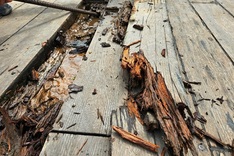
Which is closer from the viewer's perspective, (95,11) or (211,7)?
(211,7)

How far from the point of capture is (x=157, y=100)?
1.17 metres

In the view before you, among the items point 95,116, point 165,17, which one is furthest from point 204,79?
point 165,17

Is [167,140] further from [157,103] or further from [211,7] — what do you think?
[211,7]

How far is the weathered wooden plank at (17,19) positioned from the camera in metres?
2.41

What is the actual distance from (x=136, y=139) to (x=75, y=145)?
280 mm

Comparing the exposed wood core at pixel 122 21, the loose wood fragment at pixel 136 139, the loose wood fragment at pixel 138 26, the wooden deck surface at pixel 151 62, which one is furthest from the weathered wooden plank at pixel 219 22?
the loose wood fragment at pixel 136 139

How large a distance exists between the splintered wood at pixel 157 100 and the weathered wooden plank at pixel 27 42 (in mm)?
831

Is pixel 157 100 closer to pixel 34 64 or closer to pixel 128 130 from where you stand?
pixel 128 130

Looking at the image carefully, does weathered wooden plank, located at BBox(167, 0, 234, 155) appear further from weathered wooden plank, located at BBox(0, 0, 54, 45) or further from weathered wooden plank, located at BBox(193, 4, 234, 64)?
weathered wooden plank, located at BBox(0, 0, 54, 45)

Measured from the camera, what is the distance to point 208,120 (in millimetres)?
1158

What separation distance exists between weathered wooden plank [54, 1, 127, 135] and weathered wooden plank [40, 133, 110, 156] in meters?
0.04

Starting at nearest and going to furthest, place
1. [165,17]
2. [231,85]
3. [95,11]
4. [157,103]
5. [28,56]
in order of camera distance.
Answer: [157,103], [231,85], [28,56], [165,17], [95,11]

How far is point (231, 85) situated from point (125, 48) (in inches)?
29.7

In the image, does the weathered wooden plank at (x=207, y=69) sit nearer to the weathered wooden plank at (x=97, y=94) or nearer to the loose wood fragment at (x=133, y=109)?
the loose wood fragment at (x=133, y=109)
